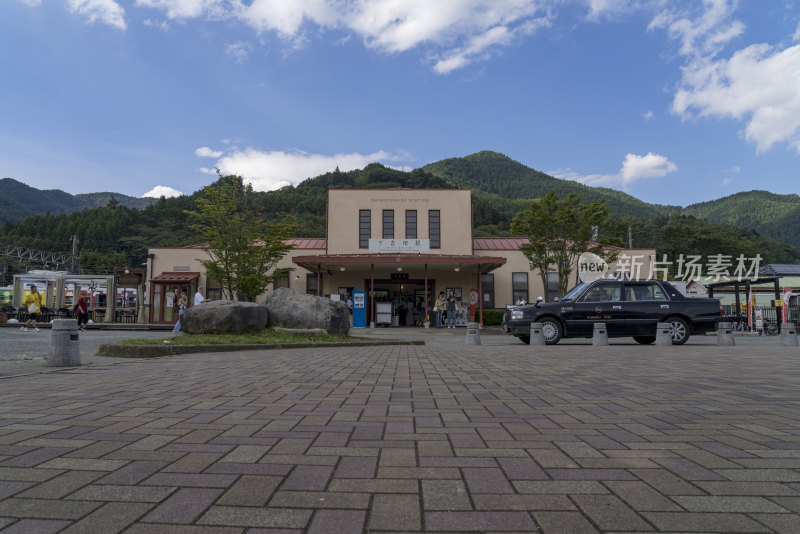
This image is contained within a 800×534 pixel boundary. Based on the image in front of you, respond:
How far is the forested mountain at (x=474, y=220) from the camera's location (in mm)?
56875

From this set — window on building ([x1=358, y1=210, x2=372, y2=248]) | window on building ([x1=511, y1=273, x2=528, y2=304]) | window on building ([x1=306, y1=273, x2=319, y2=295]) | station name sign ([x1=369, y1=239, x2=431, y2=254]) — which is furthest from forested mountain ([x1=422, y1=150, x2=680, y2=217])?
station name sign ([x1=369, y1=239, x2=431, y2=254])

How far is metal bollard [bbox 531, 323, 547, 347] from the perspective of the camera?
41.0ft

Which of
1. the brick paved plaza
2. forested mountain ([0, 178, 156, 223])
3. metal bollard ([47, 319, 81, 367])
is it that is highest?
forested mountain ([0, 178, 156, 223])

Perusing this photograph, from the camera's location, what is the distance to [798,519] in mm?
1864

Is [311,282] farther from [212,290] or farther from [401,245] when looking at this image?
[401,245]

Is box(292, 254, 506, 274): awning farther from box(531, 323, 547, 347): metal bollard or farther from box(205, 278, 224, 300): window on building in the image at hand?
box(531, 323, 547, 347): metal bollard

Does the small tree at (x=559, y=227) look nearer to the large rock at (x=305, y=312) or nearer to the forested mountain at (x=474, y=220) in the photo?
the large rock at (x=305, y=312)

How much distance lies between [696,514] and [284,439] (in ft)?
7.21

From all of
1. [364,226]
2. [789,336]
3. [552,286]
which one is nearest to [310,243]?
[364,226]

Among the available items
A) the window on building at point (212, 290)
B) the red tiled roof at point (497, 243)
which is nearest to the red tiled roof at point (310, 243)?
the window on building at point (212, 290)

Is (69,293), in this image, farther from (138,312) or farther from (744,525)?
(744,525)

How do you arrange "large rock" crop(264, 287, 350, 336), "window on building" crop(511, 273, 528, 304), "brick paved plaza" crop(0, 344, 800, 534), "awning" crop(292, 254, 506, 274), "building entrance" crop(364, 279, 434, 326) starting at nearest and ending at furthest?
"brick paved plaza" crop(0, 344, 800, 534)
"large rock" crop(264, 287, 350, 336)
"awning" crop(292, 254, 506, 274)
"building entrance" crop(364, 279, 434, 326)
"window on building" crop(511, 273, 528, 304)

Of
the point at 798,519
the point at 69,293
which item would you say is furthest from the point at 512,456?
the point at 69,293

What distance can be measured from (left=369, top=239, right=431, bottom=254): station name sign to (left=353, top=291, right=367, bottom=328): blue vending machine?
111 inches
